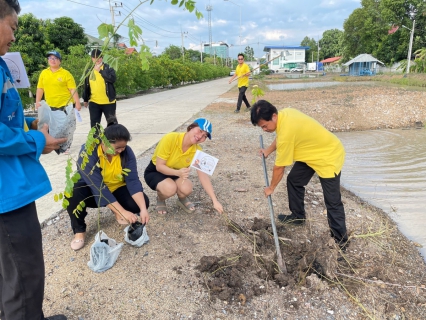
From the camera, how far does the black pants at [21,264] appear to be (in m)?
1.48

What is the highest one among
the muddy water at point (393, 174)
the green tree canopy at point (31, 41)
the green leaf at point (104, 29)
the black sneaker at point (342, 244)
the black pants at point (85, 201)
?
the green tree canopy at point (31, 41)

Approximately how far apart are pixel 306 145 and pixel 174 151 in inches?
48.6

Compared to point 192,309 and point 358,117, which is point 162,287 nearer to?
point 192,309

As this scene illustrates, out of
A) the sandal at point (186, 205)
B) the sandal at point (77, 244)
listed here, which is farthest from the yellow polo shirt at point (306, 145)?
the sandal at point (77, 244)

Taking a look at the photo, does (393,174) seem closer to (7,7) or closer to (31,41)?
(7,7)

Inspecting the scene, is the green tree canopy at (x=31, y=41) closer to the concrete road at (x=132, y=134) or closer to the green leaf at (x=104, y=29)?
the concrete road at (x=132, y=134)

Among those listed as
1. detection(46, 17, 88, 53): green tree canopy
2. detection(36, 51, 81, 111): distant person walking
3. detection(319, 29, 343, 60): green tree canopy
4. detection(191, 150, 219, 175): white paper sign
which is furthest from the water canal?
detection(319, 29, 343, 60): green tree canopy

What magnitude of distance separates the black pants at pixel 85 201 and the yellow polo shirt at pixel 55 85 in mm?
2729

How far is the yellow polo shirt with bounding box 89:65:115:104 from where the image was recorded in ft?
16.7

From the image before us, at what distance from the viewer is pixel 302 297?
2.23 meters

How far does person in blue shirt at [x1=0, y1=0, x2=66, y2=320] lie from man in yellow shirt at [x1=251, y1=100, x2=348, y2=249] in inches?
63.6

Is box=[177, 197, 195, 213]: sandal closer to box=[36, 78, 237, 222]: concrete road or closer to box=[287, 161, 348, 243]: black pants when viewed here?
box=[287, 161, 348, 243]: black pants

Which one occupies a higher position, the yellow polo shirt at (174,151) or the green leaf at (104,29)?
the green leaf at (104,29)

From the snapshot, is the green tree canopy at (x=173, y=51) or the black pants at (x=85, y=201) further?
the green tree canopy at (x=173, y=51)
